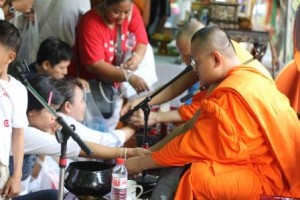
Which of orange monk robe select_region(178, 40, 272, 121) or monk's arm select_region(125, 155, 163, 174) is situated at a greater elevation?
orange monk robe select_region(178, 40, 272, 121)

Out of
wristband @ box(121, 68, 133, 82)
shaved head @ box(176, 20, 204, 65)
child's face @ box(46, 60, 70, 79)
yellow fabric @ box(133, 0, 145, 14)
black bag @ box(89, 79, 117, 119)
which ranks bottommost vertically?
black bag @ box(89, 79, 117, 119)

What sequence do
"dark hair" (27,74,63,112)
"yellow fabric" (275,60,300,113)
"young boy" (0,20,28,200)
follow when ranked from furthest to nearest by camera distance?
"yellow fabric" (275,60,300,113) < "dark hair" (27,74,63,112) < "young boy" (0,20,28,200)

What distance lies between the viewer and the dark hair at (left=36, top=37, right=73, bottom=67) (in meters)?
3.58

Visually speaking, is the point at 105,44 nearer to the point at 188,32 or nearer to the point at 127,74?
the point at 127,74

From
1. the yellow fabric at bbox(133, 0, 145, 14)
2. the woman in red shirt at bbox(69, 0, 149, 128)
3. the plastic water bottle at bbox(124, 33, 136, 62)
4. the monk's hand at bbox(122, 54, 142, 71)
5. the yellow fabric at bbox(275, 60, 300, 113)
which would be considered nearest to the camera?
the yellow fabric at bbox(275, 60, 300, 113)

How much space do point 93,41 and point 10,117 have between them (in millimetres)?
Result: 1622

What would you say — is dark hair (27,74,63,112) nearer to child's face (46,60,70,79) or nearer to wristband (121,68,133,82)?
child's face (46,60,70,79)

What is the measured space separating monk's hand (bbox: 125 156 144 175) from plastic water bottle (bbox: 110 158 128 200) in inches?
6.5

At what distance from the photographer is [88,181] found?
248 cm

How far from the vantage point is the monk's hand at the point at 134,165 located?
2.67m

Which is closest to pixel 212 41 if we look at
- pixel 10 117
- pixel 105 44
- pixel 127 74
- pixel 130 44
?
pixel 10 117

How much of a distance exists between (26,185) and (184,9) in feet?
14.2

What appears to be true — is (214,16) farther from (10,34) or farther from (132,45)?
(10,34)

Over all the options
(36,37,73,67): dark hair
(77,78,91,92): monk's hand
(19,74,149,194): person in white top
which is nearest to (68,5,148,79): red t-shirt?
(77,78,91,92): monk's hand
